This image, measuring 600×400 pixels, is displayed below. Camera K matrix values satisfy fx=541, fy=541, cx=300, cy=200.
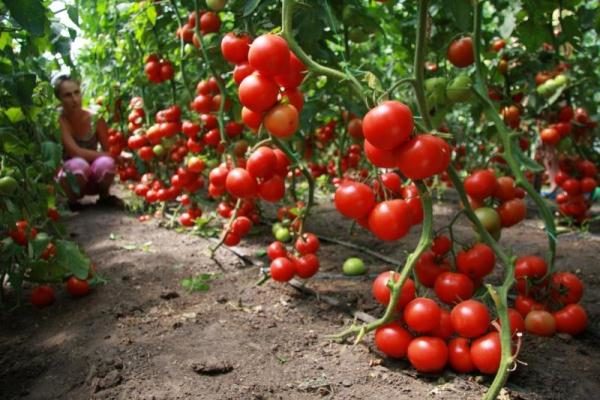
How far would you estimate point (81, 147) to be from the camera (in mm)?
4266

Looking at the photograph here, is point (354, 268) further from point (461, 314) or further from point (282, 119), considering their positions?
point (282, 119)

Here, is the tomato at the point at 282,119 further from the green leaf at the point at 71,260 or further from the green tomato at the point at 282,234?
the green tomato at the point at 282,234

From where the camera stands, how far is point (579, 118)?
121 inches

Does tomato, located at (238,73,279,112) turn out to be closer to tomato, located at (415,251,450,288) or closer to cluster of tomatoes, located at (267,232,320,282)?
tomato, located at (415,251,450,288)

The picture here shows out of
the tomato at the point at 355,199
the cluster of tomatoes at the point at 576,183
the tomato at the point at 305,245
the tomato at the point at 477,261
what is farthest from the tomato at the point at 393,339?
the cluster of tomatoes at the point at 576,183

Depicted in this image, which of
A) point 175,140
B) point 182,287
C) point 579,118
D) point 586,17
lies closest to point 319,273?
point 182,287

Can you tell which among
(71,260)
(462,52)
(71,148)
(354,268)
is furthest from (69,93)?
(462,52)

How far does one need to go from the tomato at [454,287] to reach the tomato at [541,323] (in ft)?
0.84

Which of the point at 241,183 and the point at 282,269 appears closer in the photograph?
the point at 241,183

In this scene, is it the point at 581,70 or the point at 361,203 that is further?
the point at 581,70

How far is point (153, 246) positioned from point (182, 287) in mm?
745

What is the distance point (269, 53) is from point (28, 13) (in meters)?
0.54

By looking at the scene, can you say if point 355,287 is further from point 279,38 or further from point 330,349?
point 279,38

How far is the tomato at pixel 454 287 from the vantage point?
4.32 ft
